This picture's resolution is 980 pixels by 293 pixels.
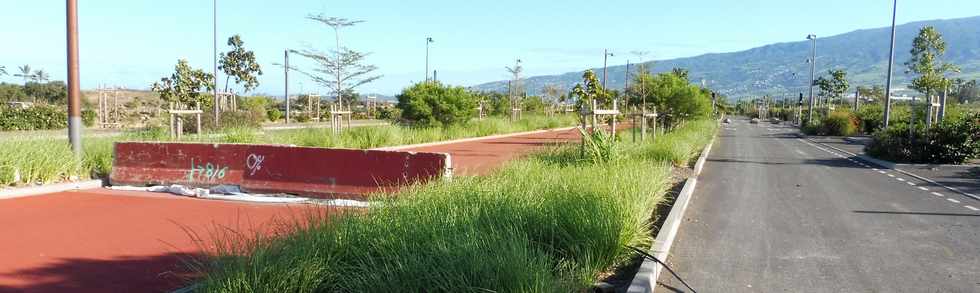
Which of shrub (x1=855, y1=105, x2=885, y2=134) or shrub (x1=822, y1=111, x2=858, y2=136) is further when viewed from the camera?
shrub (x1=822, y1=111, x2=858, y2=136)

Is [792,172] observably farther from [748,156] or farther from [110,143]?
[110,143]

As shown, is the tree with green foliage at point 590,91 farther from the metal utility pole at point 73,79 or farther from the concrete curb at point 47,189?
the concrete curb at point 47,189

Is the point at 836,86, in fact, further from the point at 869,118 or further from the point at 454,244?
the point at 454,244

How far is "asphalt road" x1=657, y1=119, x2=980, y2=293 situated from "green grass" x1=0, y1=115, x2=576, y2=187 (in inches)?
380

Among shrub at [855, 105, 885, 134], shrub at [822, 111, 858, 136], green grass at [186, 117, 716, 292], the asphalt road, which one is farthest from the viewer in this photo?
shrub at [822, 111, 858, 136]

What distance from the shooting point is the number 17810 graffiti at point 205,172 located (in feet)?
36.7

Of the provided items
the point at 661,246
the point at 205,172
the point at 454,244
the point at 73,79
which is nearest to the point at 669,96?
the point at 205,172

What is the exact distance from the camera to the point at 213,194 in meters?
10.7

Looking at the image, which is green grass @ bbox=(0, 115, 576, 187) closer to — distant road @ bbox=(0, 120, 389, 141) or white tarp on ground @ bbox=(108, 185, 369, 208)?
distant road @ bbox=(0, 120, 389, 141)

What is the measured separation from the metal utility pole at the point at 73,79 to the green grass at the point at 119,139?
198 millimetres

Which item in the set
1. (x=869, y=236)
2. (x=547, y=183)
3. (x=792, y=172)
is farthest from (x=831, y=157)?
(x=547, y=183)

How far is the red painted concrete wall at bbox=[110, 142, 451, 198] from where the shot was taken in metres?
10.0

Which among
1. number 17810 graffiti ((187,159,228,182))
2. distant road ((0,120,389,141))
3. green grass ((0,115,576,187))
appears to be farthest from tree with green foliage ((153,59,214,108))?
number 17810 graffiti ((187,159,228,182))

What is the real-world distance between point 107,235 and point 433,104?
18716 millimetres
